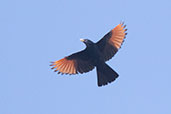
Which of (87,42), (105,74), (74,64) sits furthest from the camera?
(74,64)

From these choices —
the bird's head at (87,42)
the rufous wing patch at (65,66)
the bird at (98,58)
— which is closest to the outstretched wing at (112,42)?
the bird at (98,58)

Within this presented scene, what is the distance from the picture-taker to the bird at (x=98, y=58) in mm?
12242

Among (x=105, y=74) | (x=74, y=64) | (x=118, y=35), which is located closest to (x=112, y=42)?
(x=118, y=35)

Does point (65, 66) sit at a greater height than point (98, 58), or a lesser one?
greater

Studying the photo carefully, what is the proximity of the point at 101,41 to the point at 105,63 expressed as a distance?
2.59 feet

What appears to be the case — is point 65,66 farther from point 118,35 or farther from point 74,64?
point 118,35

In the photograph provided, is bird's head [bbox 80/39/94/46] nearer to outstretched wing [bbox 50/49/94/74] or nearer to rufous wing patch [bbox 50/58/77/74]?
outstretched wing [bbox 50/49/94/74]

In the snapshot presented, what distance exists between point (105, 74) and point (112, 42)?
112 centimetres

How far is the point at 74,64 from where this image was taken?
1310 cm

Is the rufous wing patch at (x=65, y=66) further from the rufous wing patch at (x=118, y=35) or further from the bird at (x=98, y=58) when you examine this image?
the rufous wing patch at (x=118, y=35)

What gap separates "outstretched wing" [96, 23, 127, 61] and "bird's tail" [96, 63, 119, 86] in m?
0.42

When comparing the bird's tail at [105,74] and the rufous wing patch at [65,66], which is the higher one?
the rufous wing patch at [65,66]

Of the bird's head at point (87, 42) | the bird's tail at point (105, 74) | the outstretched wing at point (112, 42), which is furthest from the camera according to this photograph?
the outstretched wing at point (112, 42)

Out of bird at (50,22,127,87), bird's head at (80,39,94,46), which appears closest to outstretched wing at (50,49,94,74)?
bird at (50,22,127,87)
